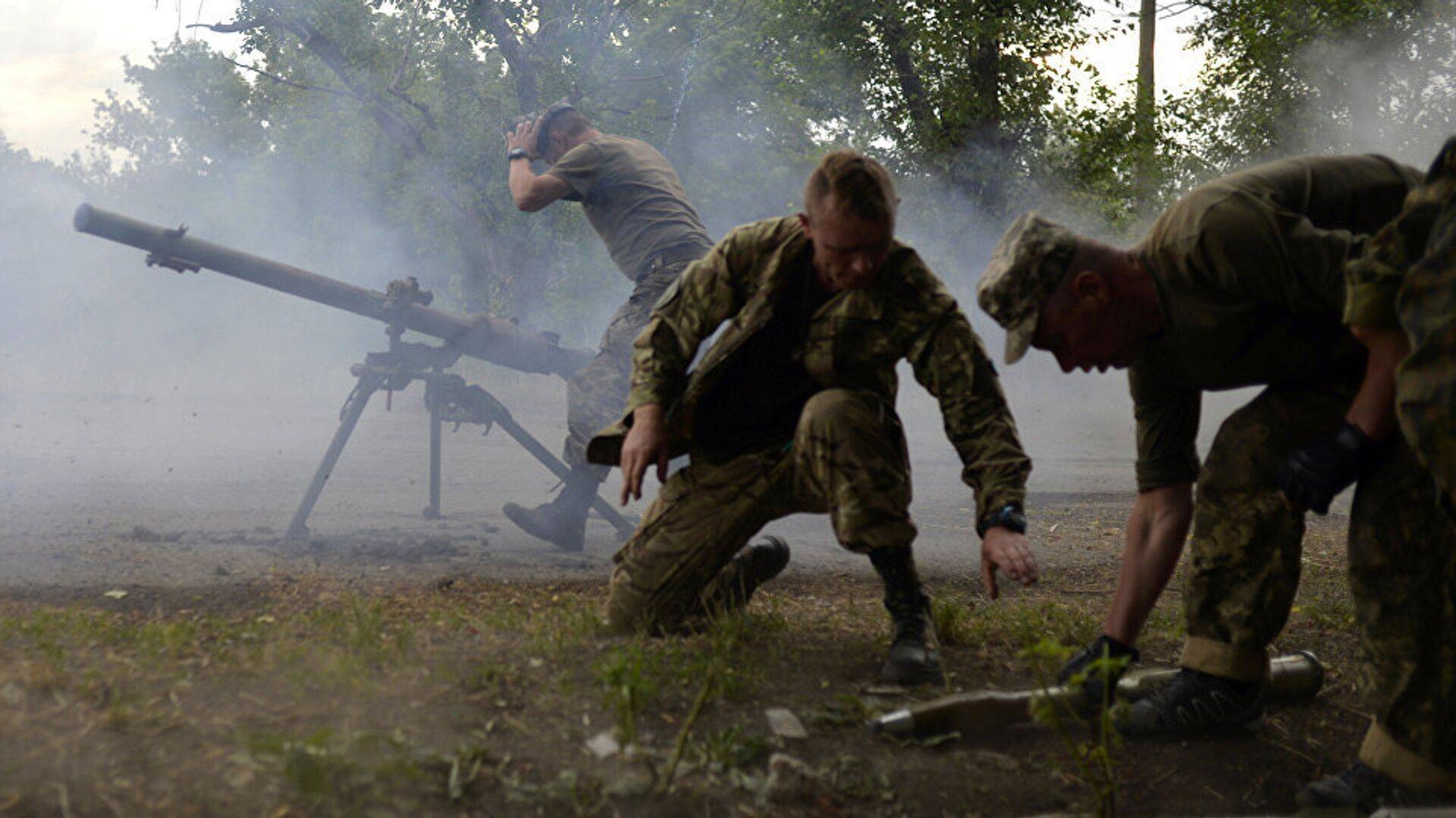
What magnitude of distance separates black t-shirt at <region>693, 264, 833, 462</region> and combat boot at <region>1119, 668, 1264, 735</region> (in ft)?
4.18

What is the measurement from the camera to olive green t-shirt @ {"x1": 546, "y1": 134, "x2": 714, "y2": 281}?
225 inches

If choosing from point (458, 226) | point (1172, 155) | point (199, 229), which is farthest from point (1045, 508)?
point (199, 229)

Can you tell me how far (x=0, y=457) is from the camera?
948cm

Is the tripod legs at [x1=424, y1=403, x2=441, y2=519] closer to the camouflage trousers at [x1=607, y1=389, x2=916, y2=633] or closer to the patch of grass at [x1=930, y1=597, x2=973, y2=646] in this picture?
the camouflage trousers at [x1=607, y1=389, x2=916, y2=633]

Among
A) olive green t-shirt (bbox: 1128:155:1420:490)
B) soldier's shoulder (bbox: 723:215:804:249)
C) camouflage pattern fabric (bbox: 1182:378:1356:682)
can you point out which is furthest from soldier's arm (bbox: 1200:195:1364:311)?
soldier's shoulder (bbox: 723:215:804:249)

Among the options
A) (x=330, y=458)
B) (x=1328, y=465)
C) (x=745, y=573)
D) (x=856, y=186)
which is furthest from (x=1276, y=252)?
(x=330, y=458)

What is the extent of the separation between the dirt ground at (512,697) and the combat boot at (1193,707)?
0.17 ft

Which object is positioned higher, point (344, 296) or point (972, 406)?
point (344, 296)

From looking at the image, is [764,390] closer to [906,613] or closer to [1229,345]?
[906,613]

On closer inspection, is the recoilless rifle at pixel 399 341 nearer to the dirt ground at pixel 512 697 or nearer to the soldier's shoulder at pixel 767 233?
the dirt ground at pixel 512 697

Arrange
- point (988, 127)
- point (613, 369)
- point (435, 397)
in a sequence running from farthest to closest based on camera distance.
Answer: point (988, 127), point (435, 397), point (613, 369)

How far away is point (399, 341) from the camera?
6434 millimetres

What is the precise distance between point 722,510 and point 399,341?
3444mm

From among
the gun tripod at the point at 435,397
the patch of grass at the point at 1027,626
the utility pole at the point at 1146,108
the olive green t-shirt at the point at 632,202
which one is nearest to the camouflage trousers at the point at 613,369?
the olive green t-shirt at the point at 632,202
